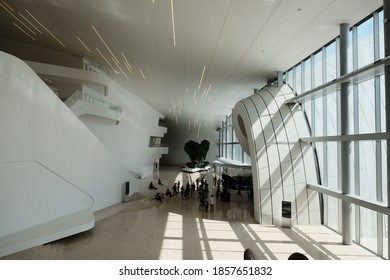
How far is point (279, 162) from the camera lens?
1209 centimetres

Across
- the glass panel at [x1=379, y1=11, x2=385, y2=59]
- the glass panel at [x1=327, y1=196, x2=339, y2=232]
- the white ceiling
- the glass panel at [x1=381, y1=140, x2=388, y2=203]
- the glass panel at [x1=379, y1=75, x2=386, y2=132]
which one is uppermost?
the white ceiling

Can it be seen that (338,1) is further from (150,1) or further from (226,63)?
(226,63)

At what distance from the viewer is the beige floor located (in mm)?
Answer: 7605

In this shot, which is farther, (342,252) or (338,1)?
(342,252)

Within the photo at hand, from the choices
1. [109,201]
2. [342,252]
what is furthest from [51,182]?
[342,252]

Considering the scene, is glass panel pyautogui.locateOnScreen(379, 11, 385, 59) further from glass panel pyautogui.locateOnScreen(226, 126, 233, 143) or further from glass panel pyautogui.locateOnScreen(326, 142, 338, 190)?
glass panel pyautogui.locateOnScreen(226, 126, 233, 143)

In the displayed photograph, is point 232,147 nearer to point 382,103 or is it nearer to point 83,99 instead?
point 83,99

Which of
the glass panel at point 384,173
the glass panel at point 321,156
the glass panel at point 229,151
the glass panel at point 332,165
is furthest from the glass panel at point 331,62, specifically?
the glass panel at point 229,151

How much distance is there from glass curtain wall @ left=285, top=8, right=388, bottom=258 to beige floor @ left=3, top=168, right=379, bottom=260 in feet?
2.86

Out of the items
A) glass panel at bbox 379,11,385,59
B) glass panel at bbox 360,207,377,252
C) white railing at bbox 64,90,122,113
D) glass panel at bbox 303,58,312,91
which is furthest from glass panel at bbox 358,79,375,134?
white railing at bbox 64,90,122,113

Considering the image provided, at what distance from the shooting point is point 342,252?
26.8 ft

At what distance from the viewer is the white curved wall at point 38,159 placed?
7602 millimetres

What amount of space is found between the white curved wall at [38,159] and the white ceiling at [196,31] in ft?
11.4

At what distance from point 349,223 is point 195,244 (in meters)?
5.11
